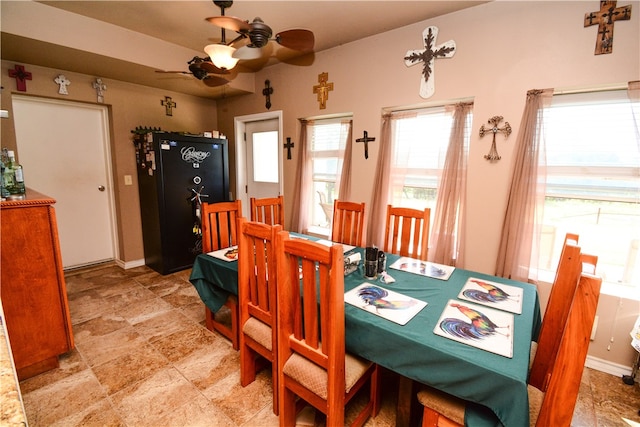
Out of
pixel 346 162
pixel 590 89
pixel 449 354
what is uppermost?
pixel 590 89

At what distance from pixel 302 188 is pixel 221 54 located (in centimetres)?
178

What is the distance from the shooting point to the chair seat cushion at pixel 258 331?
1.52m

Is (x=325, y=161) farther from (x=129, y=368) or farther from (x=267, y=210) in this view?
(x=129, y=368)

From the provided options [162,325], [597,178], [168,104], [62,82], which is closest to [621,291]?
[597,178]

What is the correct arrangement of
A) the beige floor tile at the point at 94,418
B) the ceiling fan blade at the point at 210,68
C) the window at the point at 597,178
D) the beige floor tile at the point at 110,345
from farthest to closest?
1. the ceiling fan blade at the point at 210,68
2. the beige floor tile at the point at 110,345
3. the window at the point at 597,178
4. the beige floor tile at the point at 94,418

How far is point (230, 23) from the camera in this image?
162 centimetres

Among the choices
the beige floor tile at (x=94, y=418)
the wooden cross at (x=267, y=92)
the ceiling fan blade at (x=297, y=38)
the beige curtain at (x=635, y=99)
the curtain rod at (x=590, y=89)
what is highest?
the wooden cross at (x=267, y=92)

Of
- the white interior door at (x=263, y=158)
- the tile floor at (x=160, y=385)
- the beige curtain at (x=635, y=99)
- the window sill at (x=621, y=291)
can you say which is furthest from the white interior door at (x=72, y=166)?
the window sill at (x=621, y=291)

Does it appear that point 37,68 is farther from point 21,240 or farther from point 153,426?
point 153,426

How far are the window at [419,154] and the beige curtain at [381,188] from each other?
6cm

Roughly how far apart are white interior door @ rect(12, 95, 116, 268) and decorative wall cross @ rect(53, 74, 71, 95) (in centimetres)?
22

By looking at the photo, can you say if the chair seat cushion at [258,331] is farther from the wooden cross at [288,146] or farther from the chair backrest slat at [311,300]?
the wooden cross at [288,146]

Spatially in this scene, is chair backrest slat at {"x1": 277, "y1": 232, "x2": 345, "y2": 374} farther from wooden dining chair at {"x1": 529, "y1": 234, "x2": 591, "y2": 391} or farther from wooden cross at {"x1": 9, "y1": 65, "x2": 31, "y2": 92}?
wooden cross at {"x1": 9, "y1": 65, "x2": 31, "y2": 92}

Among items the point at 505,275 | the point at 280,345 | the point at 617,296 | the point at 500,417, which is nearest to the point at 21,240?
the point at 280,345
